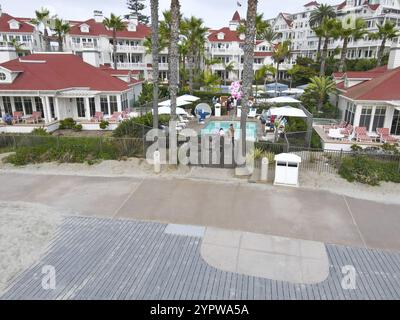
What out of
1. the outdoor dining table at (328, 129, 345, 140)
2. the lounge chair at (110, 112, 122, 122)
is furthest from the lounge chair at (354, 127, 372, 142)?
the lounge chair at (110, 112, 122, 122)

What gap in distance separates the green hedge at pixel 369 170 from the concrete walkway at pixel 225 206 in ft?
6.46

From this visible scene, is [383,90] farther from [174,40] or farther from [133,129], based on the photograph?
[133,129]

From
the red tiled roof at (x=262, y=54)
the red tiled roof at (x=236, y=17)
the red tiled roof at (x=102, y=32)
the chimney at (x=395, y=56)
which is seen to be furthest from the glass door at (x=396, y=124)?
the red tiled roof at (x=236, y=17)

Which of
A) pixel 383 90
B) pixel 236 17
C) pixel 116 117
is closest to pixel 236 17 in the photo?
pixel 236 17

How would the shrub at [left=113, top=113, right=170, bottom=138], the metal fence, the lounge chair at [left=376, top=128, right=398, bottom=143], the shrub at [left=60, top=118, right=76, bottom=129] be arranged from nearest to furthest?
1. the metal fence
2. the lounge chair at [left=376, top=128, right=398, bottom=143]
3. the shrub at [left=113, top=113, right=170, bottom=138]
4. the shrub at [left=60, top=118, right=76, bottom=129]

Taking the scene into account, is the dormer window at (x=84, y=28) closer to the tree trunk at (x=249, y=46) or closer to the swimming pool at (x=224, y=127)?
the swimming pool at (x=224, y=127)

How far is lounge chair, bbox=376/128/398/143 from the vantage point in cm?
1858

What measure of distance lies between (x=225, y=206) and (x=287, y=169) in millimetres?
3667

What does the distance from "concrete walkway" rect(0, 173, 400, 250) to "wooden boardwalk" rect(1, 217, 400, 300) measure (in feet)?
3.51

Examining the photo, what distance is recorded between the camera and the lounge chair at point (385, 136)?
61.0ft

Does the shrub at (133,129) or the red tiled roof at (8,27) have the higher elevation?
the red tiled roof at (8,27)

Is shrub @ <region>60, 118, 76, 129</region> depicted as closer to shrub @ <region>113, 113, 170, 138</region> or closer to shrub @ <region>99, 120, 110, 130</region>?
shrub @ <region>99, 120, 110, 130</region>

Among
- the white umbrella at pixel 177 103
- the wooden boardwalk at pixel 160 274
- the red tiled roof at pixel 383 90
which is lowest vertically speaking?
the wooden boardwalk at pixel 160 274
